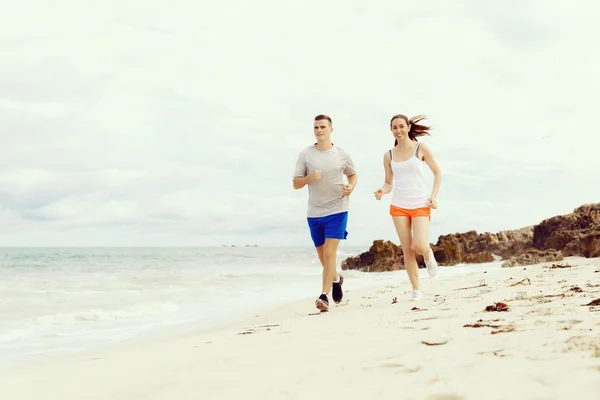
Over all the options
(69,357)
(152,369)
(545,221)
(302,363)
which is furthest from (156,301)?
(545,221)

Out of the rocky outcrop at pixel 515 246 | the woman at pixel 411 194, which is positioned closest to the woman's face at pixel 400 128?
the woman at pixel 411 194

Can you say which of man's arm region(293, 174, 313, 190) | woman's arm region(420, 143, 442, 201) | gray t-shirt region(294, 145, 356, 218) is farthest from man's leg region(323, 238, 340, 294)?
woman's arm region(420, 143, 442, 201)

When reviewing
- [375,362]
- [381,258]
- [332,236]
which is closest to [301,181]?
[332,236]

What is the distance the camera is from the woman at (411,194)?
6.21m

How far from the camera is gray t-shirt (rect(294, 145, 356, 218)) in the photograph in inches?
247

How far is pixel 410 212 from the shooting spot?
6.28 meters

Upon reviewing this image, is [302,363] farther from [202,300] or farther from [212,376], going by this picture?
[202,300]

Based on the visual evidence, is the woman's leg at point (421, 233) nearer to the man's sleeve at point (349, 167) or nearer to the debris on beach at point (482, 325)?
the man's sleeve at point (349, 167)

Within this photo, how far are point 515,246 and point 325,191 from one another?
15.4 meters

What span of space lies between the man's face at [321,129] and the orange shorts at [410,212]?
3.92 feet

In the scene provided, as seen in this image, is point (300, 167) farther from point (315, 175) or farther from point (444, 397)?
point (444, 397)

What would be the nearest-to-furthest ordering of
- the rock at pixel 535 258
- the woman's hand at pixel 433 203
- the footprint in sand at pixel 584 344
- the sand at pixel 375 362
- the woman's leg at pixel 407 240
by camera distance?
the sand at pixel 375 362
the footprint in sand at pixel 584 344
the woman's hand at pixel 433 203
the woman's leg at pixel 407 240
the rock at pixel 535 258

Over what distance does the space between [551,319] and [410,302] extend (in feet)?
8.25

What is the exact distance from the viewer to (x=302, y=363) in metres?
3.21
